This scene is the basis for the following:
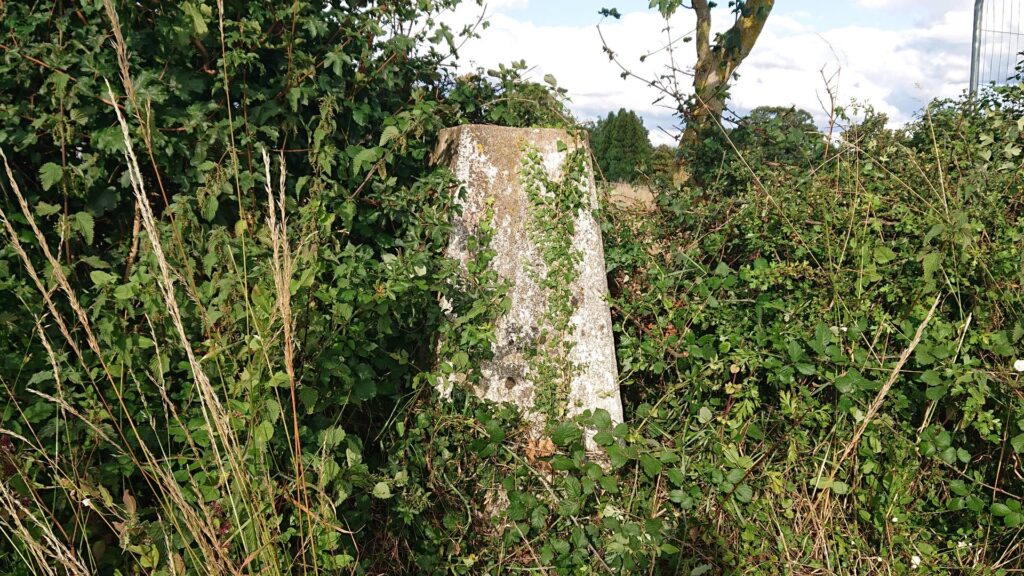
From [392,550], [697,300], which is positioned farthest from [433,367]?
[697,300]

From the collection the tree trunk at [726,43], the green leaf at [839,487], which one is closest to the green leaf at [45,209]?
the green leaf at [839,487]

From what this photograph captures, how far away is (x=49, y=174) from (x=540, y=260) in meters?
2.03

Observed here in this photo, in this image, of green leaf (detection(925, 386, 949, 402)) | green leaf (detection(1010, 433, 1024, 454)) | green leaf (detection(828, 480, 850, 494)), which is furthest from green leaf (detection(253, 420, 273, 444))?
green leaf (detection(1010, 433, 1024, 454))

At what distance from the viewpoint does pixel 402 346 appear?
10.2ft

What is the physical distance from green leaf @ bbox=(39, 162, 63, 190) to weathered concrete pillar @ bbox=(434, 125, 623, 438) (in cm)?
157

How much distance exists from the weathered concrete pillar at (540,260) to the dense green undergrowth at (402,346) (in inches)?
5.6

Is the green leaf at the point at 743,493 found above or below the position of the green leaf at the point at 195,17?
below

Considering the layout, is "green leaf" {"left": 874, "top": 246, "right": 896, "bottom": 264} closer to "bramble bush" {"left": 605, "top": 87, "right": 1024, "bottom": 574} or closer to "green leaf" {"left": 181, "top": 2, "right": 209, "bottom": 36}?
"bramble bush" {"left": 605, "top": 87, "right": 1024, "bottom": 574}

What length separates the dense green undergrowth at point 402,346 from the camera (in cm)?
237

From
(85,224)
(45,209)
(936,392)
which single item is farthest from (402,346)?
(936,392)

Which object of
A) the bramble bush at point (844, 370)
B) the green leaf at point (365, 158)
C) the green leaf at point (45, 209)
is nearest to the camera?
the green leaf at point (45, 209)

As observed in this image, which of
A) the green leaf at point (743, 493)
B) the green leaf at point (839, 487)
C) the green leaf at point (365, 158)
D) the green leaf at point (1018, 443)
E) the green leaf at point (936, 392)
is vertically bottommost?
the green leaf at point (743, 493)

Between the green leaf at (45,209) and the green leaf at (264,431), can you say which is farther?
the green leaf at (45,209)

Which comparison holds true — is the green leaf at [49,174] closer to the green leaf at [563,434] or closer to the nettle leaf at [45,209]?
the nettle leaf at [45,209]
